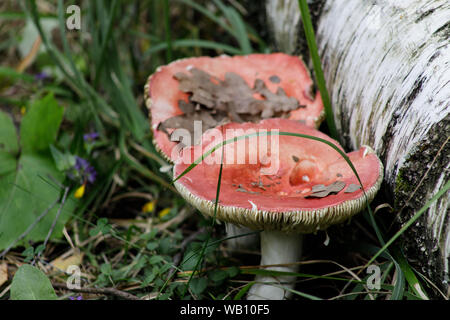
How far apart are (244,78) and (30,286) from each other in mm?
1668

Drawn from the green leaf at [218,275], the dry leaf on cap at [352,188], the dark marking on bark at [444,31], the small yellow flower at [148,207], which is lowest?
the green leaf at [218,275]

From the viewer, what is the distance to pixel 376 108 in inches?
79.7

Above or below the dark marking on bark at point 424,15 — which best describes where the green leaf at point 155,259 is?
below

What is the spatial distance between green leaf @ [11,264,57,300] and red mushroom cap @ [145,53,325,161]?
822mm

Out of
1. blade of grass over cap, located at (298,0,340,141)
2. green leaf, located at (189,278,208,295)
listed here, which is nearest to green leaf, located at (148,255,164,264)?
green leaf, located at (189,278,208,295)

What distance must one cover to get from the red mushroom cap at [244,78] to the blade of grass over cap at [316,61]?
3.4 inches

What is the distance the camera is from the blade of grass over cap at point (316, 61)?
208cm

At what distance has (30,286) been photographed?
1.79 m

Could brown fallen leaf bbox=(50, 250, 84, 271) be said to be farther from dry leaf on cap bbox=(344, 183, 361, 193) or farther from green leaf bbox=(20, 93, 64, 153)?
dry leaf on cap bbox=(344, 183, 361, 193)

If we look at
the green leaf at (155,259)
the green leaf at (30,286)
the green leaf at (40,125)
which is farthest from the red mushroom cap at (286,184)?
the green leaf at (40,125)

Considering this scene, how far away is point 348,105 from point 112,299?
5.21 ft

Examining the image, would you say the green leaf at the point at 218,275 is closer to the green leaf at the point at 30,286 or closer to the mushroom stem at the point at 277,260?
the mushroom stem at the point at 277,260

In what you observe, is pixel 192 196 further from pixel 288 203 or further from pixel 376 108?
pixel 376 108
